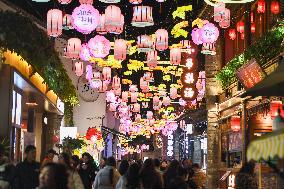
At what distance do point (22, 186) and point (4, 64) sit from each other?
5.33 metres

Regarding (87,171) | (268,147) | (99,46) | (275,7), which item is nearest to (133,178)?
(268,147)

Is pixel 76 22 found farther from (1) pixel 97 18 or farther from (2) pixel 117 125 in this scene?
(2) pixel 117 125

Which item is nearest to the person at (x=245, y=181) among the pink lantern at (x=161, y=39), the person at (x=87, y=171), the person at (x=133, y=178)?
the person at (x=133, y=178)

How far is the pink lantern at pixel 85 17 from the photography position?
2178cm

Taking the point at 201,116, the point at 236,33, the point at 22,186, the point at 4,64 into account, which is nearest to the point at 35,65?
the point at 4,64

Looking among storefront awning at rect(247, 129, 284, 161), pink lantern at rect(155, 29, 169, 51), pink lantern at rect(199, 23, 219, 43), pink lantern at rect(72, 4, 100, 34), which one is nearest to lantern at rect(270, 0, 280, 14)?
pink lantern at rect(72, 4, 100, 34)

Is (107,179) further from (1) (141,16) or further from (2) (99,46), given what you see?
(2) (99,46)

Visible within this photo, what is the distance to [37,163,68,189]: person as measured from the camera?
6812mm

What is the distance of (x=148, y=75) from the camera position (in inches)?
1711

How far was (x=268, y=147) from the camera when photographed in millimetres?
6211

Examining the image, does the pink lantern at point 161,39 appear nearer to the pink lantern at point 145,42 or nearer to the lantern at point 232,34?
the pink lantern at point 145,42

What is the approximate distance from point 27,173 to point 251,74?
9543 mm

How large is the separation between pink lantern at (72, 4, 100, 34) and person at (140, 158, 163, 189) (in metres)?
10.4

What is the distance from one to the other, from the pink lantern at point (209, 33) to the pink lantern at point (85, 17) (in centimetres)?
547
